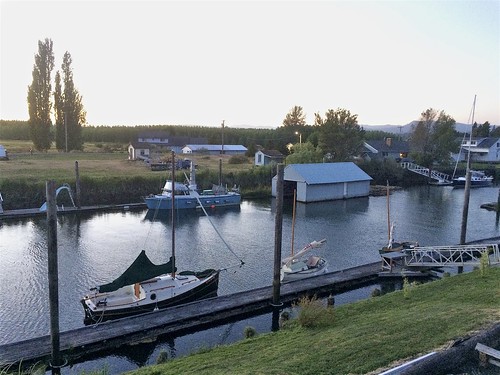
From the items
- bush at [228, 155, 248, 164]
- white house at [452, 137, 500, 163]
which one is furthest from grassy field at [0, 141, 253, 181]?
white house at [452, 137, 500, 163]

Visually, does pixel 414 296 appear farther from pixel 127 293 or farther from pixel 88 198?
pixel 88 198

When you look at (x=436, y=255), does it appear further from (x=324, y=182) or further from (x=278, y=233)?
(x=324, y=182)

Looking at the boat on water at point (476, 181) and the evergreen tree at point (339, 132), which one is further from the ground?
the evergreen tree at point (339, 132)

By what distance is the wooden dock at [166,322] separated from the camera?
14938 millimetres

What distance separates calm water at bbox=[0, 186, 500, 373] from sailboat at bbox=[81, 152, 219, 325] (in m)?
1.35

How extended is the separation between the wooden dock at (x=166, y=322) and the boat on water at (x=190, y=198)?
23798 mm

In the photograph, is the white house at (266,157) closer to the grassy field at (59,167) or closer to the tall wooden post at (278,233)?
the grassy field at (59,167)

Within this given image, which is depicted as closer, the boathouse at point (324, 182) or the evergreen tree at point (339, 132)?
the boathouse at point (324, 182)

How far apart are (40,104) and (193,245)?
58421 millimetres

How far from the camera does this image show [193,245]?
103 ft

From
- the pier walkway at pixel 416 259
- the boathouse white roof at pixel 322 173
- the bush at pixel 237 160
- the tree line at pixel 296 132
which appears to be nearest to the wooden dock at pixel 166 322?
the pier walkway at pixel 416 259

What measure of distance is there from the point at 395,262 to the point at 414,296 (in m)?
6.73

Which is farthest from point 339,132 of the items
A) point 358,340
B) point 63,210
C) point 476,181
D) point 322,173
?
point 358,340

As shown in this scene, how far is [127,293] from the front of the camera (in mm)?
19266
